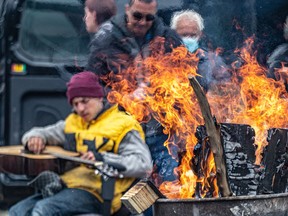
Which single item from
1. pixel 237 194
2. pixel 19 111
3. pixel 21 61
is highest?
pixel 21 61

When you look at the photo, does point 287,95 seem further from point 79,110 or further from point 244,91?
point 79,110

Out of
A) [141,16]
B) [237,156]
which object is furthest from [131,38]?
[237,156]

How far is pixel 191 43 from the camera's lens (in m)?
6.14

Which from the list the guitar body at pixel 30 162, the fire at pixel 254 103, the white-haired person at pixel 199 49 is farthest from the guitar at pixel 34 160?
the white-haired person at pixel 199 49

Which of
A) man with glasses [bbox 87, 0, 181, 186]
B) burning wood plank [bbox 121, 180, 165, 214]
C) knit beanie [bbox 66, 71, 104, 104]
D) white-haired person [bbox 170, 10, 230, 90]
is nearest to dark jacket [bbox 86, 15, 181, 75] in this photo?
man with glasses [bbox 87, 0, 181, 186]

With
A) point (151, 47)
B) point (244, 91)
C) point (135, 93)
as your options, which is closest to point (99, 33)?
point (151, 47)

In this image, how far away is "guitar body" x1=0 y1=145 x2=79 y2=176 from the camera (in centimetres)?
562

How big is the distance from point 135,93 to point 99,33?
87 centimetres

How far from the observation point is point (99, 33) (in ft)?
20.5

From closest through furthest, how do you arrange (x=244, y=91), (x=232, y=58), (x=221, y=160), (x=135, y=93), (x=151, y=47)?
(x=221, y=160)
(x=244, y=91)
(x=135, y=93)
(x=151, y=47)
(x=232, y=58)

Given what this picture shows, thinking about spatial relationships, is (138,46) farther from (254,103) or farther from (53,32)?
(254,103)

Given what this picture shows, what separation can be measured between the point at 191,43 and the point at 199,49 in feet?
0.26

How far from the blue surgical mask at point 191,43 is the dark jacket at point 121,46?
0.24 feet

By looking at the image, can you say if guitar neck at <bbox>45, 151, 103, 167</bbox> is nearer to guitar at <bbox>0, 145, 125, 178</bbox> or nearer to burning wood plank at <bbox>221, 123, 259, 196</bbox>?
guitar at <bbox>0, 145, 125, 178</bbox>
